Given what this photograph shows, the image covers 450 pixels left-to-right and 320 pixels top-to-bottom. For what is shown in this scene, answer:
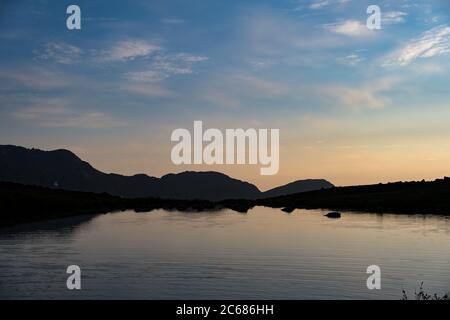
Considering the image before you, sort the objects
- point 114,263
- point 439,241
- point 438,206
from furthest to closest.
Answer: point 438,206 < point 439,241 < point 114,263

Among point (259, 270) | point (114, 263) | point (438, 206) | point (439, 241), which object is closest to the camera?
point (259, 270)

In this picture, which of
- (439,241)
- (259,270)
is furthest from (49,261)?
(439,241)

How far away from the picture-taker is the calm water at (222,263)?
24.4 m

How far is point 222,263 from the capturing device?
3281cm

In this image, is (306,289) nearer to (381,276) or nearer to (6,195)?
(381,276)

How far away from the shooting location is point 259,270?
30.3 meters

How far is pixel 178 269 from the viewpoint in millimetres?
30484

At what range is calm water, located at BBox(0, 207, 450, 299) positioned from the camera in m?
24.4
